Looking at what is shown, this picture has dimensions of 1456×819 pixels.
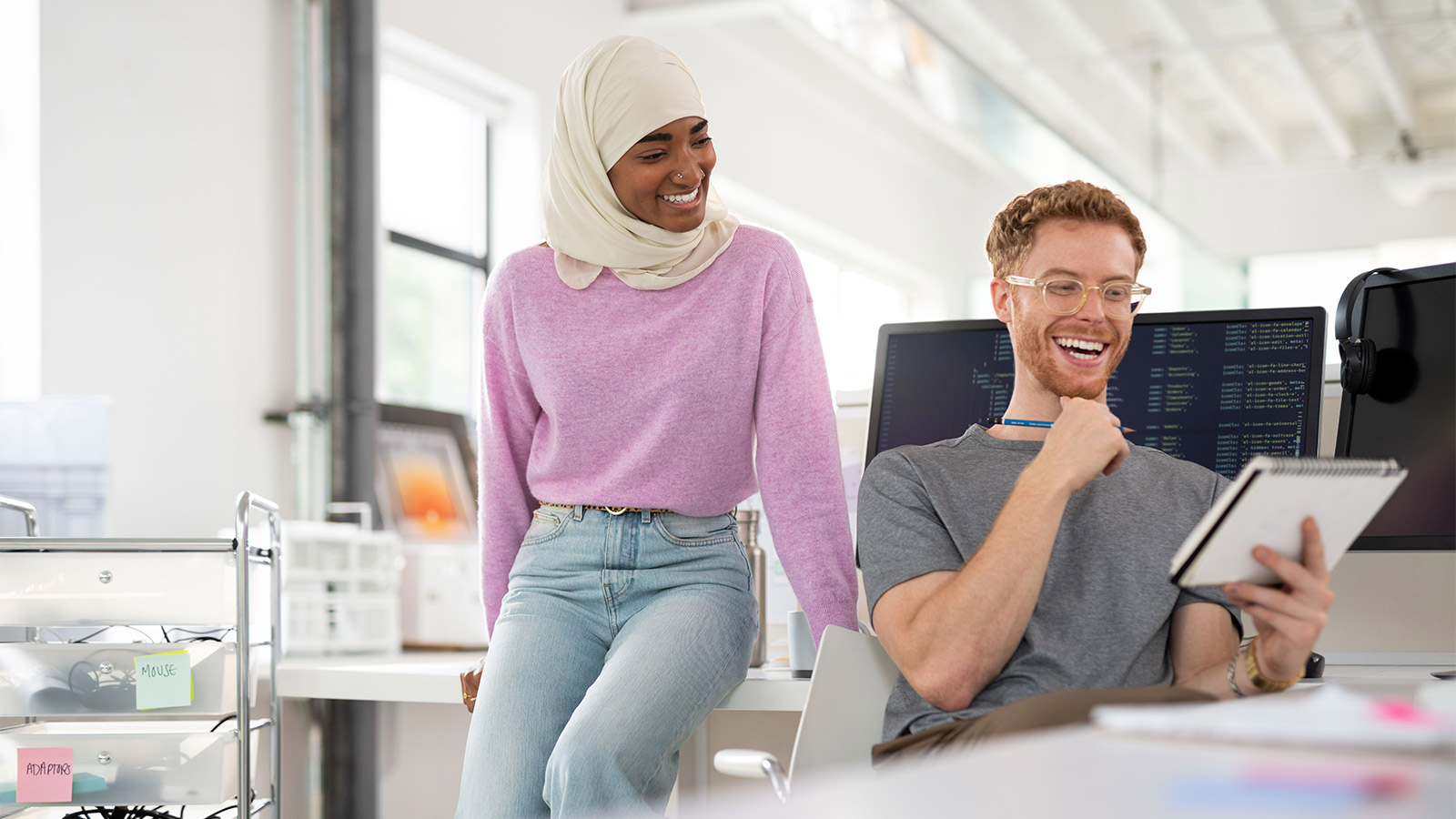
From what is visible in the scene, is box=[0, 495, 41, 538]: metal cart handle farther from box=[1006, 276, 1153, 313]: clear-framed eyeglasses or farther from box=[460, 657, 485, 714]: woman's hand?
box=[1006, 276, 1153, 313]: clear-framed eyeglasses

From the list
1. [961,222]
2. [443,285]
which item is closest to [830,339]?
[961,222]

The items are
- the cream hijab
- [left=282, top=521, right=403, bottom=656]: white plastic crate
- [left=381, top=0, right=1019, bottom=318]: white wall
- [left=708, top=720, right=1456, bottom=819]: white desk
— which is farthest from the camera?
[left=381, top=0, right=1019, bottom=318]: white wall

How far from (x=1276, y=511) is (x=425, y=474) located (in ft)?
13.0

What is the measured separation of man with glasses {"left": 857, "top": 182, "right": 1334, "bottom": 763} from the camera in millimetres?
1368

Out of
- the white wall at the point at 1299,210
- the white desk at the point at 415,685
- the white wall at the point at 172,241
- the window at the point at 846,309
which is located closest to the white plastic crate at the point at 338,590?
the white wall at the point at 172,241

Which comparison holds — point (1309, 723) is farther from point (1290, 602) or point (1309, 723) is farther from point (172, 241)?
point (172, 241)

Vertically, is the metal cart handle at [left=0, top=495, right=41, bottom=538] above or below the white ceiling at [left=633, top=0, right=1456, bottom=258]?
below

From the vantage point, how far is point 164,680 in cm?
193

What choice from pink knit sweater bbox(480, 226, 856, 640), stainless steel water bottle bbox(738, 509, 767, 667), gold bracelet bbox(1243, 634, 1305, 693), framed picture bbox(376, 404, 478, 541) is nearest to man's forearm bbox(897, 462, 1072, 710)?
Result: gold bracelet bbox(1243, 634, 1305, 693)

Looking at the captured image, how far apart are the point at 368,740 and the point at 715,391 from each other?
2.40m

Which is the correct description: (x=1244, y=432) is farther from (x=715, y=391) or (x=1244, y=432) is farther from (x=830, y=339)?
(x=830, y=339)

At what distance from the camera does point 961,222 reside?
10797 mm

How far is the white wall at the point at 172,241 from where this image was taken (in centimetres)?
345

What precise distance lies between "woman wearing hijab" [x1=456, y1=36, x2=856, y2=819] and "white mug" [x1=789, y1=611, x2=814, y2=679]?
13cm
